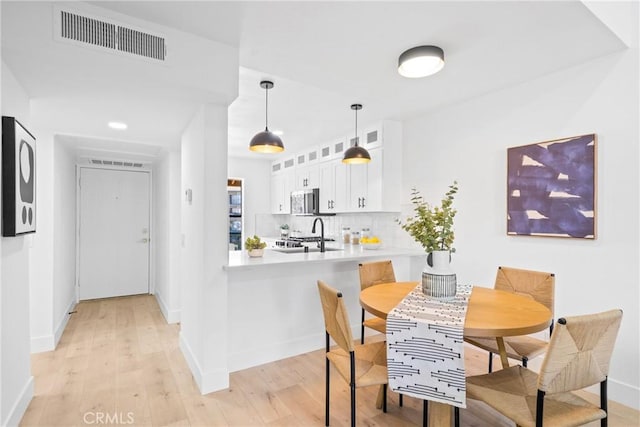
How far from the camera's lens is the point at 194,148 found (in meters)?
2.79

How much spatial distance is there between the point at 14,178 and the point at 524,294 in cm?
338

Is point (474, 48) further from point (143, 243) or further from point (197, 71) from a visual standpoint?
point (143, 243)

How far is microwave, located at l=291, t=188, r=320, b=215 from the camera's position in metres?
Answer: 5.37

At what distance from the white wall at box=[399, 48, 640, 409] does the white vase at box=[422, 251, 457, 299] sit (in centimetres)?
125

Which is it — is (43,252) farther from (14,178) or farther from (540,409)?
(540,409)

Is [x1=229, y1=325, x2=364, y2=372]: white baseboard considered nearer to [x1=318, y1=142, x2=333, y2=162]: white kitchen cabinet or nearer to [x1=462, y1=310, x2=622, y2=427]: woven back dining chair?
[x1=462, y1=310, x2=622, y2=427]: woven back dining chair

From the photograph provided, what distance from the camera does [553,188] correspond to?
2.63 m

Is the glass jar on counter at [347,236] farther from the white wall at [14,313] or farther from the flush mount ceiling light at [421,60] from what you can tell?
the white wall at [14,313]

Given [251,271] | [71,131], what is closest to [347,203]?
[251,271]

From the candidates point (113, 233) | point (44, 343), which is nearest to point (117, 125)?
point (44, 343)

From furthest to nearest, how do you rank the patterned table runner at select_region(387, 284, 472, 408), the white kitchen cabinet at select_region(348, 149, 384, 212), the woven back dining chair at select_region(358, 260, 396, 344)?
the white kitchen cabinet at select_region(348, 149, 384, 212) → the woven back dining chair at select_region(358, 260, 396, 344) → the patterned table runner at select_region(387, 284, 472, 408)

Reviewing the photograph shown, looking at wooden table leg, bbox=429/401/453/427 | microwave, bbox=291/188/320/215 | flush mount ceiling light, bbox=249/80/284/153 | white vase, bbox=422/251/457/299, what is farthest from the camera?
microwave, bbox=291/188/320/215

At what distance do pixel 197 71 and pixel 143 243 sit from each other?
4050mm

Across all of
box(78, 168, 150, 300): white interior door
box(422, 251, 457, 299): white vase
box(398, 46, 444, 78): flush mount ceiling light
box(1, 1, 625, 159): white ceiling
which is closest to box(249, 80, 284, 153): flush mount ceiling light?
box(1, 1, 625, 159): white ceiling
